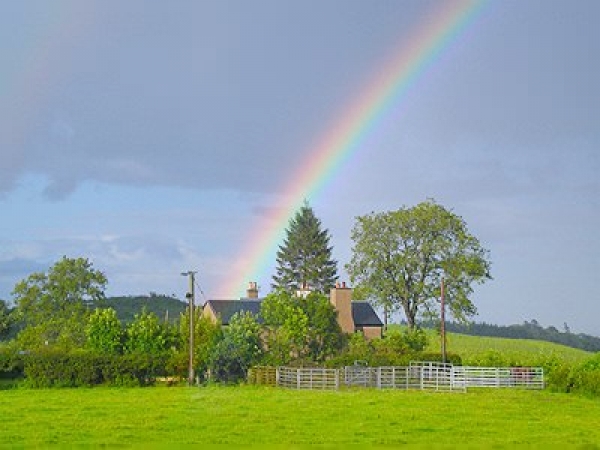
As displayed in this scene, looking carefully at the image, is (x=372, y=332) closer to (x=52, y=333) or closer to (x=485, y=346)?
(x=485, y=346)

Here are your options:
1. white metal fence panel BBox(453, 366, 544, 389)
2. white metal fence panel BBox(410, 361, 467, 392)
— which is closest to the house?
white metal fence panel BBox(410, 361, 467, 392)

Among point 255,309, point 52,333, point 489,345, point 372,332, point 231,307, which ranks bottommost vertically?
point 52,333

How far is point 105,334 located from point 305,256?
55780mm

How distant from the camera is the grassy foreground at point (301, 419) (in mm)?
25000

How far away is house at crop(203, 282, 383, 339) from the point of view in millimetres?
77750

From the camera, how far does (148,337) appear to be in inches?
2549

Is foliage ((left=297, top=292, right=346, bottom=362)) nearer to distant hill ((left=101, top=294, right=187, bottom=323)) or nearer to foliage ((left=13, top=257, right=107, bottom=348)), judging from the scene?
foliage ((left=13, top=257, right=107, bottom=348))

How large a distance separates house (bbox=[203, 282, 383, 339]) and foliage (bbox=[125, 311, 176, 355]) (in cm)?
1050

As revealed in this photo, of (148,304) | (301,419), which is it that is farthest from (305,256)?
(301,419)

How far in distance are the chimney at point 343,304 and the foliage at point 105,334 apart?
19.2 meters

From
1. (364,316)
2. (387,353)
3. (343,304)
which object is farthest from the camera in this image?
(364,316)

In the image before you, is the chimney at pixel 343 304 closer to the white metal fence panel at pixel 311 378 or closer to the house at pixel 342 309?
the house at pixel 342 309

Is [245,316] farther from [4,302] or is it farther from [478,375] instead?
[4,302]

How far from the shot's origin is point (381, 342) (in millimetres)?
66750
